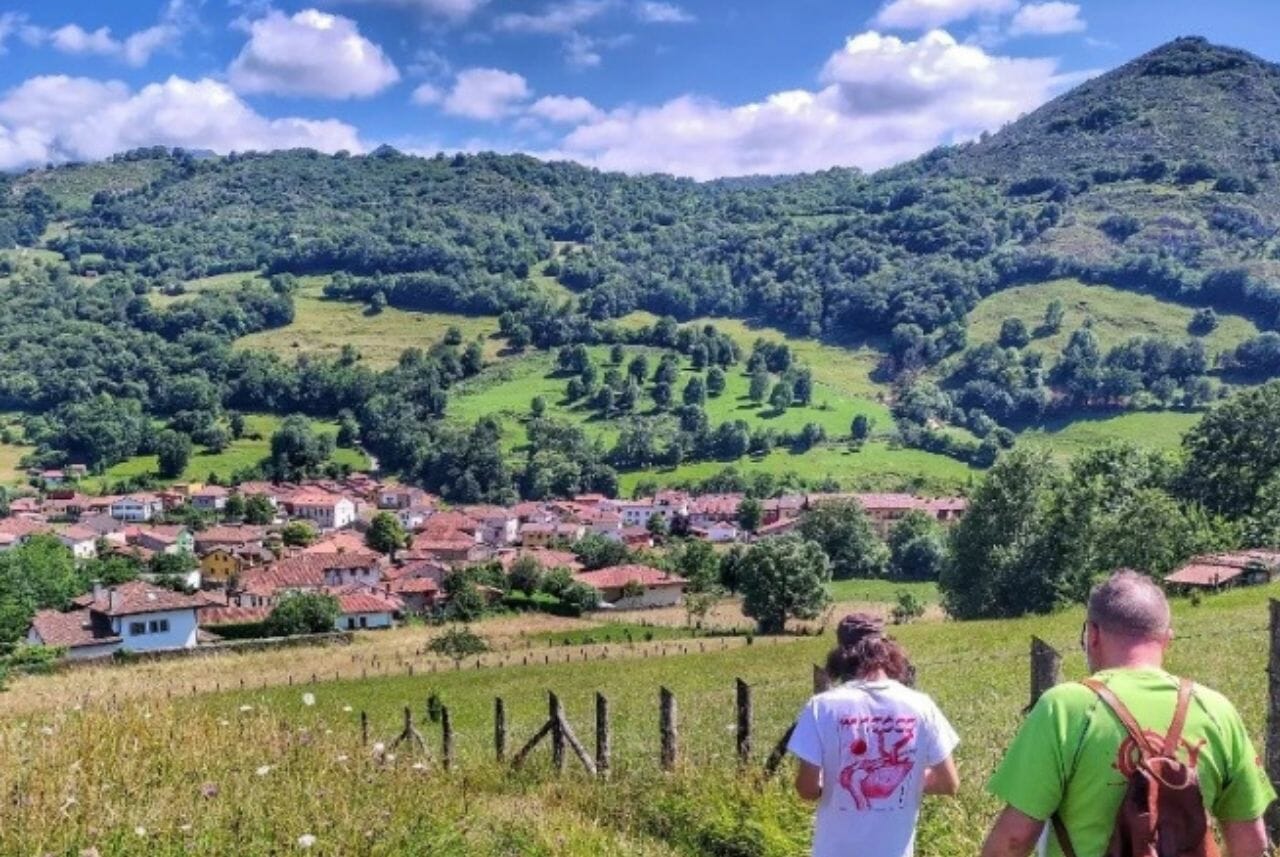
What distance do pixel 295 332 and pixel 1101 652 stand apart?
7783 inches

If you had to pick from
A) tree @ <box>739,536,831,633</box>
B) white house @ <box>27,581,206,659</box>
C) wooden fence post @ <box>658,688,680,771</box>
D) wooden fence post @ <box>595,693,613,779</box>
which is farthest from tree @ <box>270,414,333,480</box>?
wooden fence post @ <box>658,688,680,771</box>

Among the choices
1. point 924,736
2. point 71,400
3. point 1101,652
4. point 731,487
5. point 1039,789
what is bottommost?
point 731,487

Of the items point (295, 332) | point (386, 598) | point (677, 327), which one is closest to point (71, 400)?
point (295, 332)

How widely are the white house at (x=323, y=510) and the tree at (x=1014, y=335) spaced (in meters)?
121

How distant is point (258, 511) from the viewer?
104 metres

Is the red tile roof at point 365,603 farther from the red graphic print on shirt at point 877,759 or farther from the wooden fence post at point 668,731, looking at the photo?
the red graphic print on shirt at point 877,759

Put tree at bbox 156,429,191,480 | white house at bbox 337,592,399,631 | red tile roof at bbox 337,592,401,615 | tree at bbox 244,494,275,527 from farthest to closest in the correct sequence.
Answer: tree at bbox 156,429,191,480 < tree at bbox 244,494,275,527 < red tile roof at bbox 337,592,401,615 < white house at bbox 337,592,399,631

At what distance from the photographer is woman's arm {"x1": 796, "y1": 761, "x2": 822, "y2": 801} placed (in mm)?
4633

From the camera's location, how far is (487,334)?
193m

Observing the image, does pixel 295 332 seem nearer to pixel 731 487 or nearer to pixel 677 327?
pixel 677 327

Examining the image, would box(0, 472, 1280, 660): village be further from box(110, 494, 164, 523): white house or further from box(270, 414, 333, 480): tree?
box(270, 414, 333, 480): tree

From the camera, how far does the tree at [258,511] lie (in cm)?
10400

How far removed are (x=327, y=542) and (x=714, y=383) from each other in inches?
3312

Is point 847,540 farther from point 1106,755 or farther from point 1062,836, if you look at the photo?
point 1106,755
